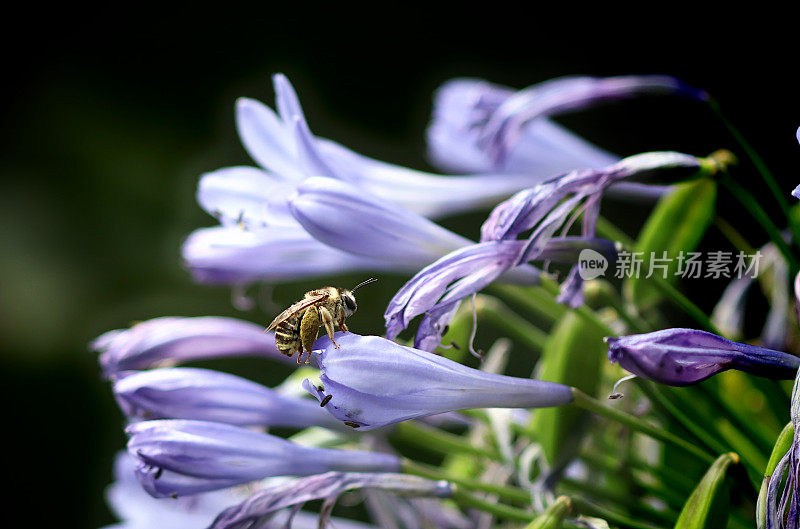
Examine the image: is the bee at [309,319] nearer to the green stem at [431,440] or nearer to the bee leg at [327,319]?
the bee leg at [327,319]

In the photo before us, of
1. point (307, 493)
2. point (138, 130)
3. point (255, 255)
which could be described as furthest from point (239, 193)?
point (138, 130)

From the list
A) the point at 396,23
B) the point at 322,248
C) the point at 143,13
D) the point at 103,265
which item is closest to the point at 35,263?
the point at 103,265

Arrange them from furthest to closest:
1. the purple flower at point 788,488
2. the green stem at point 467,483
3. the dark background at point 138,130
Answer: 1. the dark background at point 138,130
2. the green stem at point 467,483
3. the purple flower at point 788,488

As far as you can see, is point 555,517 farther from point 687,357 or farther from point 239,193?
point 239,193

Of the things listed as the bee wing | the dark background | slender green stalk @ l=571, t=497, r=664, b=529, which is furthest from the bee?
the dark background

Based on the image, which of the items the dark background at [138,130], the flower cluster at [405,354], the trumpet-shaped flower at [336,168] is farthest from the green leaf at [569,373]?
the dark background at [138,130]

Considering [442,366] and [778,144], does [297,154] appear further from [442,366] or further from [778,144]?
[778,144]
